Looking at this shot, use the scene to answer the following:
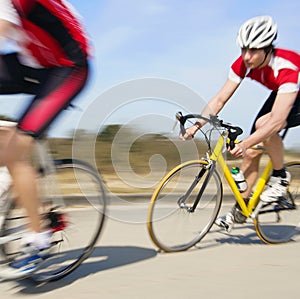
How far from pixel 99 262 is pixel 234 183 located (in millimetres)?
1405

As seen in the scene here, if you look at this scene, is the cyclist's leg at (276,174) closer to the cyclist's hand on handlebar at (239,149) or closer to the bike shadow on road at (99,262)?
the cyclist's hand on handlebar at (239,149)

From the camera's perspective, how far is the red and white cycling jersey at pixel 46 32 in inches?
123

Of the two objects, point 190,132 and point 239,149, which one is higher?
point 239,149

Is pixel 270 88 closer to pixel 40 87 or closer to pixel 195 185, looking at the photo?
pixel 195 185

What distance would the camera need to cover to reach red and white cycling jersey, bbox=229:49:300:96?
4484mm

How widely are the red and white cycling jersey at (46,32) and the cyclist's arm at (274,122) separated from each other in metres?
1.58

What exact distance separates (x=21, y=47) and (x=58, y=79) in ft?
0.95

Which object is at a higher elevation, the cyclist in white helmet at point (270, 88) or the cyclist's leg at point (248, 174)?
the cyclist in white helmet at point (270, 88)

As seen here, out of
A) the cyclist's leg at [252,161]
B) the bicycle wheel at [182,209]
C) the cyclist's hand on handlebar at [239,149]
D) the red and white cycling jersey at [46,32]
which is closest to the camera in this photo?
the red and white cycling jersey at [46,32]

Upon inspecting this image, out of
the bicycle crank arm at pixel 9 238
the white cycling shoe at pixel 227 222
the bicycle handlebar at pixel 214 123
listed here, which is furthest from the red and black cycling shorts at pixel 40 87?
the white cycling shoe at pixel 227 222

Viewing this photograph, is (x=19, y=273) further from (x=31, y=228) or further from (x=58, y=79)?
(x=58, y=79)

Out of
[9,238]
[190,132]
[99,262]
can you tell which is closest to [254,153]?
[190,132]

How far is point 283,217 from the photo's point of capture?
5.26 m

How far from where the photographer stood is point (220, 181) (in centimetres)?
489
